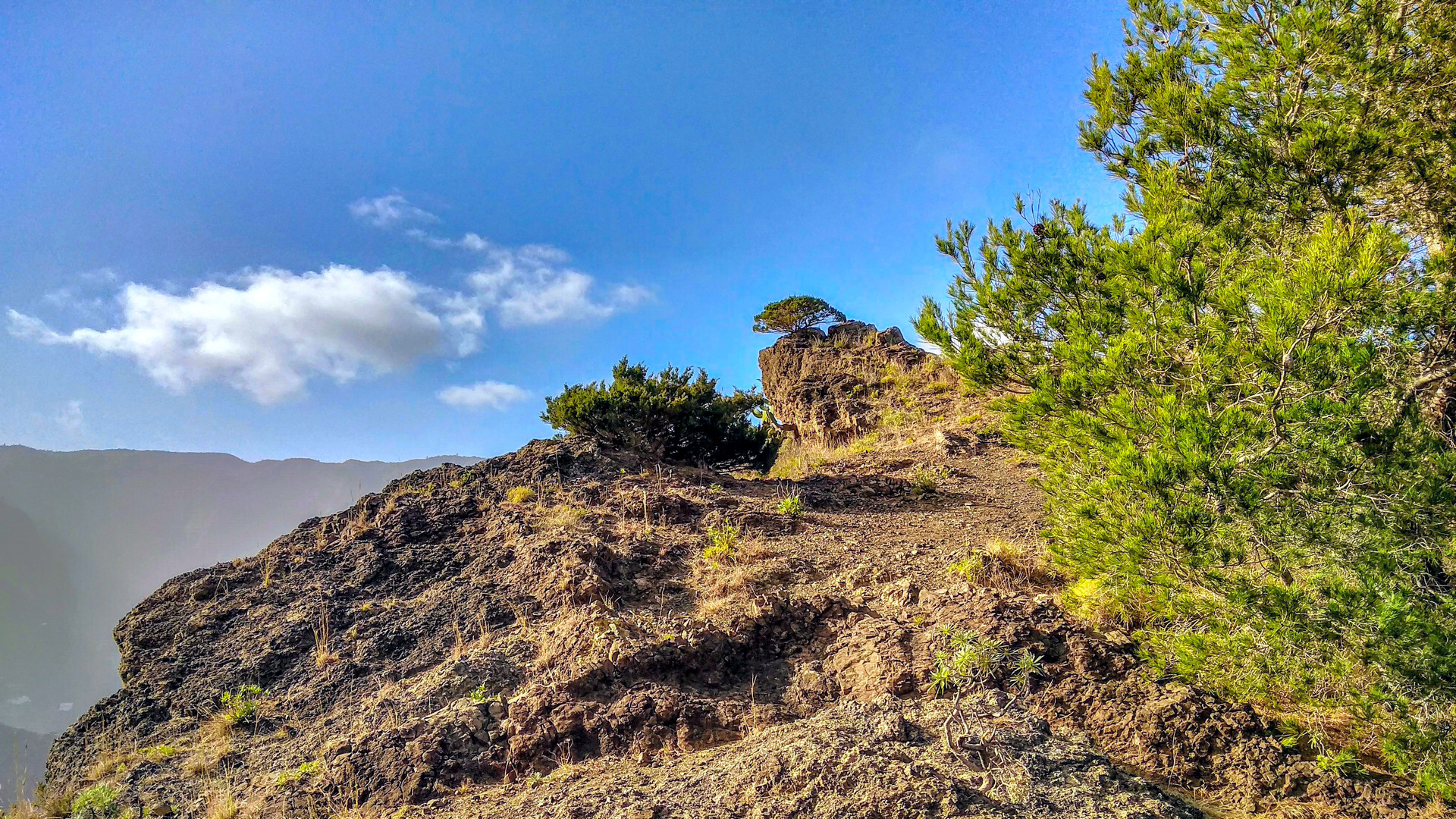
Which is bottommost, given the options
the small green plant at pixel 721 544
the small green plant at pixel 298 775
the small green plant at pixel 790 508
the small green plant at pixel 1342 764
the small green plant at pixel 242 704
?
the small green plant at pixel 1342 764

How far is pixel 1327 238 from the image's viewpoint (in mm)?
3637

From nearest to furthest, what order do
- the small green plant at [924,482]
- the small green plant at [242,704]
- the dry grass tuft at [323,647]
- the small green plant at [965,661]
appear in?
the small green plant at [965,661] < the small green plant at [242,704] < the dry grass tuft at [323,647] < the small green plant at [924,482]

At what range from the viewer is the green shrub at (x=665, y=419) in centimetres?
1319

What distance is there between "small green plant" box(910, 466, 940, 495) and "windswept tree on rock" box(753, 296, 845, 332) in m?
10.9

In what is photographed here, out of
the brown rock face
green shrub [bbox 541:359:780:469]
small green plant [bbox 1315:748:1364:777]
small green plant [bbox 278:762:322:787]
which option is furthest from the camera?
the brown rock face

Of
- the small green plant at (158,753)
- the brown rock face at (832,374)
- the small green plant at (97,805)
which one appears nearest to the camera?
the small green plant at (97,805)

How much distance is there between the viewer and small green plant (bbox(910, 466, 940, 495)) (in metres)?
10.3

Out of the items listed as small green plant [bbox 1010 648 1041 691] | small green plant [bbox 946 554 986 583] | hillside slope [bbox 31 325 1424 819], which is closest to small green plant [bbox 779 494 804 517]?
hillside slope [bbox 31 325 1424 819]

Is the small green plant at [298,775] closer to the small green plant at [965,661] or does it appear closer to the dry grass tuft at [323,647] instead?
the dry grass tuft at [323,647]

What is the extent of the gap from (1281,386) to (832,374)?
15.6 metres

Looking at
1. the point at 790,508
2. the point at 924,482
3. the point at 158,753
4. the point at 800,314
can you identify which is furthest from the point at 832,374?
the point at 158,753

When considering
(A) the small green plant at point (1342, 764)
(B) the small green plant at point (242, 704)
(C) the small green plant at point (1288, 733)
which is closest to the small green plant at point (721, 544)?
(B) the small green plant at point (242, 704)

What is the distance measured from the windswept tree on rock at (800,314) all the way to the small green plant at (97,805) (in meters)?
18.6

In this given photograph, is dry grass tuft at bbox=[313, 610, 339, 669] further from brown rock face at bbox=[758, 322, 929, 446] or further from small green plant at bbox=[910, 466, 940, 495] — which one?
brown rock face at bbox=[758, 322, 929, 446]
